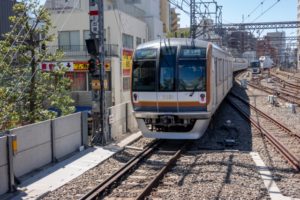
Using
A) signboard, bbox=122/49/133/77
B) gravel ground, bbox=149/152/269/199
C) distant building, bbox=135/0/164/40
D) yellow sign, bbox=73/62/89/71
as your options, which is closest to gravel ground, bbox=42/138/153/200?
gravel ground, bbox=149/152/269/199

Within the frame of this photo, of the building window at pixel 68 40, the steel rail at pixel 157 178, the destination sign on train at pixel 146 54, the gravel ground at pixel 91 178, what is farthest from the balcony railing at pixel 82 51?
the steel rail at pixel 157 178

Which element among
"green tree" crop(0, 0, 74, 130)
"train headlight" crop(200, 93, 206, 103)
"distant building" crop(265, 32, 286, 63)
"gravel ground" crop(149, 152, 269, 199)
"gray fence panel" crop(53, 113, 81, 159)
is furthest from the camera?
"distant building" crop(265, 32, 286, 63)

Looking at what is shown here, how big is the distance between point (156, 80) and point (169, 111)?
38.8 inches

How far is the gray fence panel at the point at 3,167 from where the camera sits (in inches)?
311

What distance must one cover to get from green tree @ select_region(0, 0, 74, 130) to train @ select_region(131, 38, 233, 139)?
17.8ft

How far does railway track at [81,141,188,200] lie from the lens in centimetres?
786

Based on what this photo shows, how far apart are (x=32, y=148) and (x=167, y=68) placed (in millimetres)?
4790

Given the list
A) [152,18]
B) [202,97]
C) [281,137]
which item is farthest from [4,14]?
[281,137]

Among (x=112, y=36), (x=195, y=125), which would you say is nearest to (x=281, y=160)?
(x=195, y=125)

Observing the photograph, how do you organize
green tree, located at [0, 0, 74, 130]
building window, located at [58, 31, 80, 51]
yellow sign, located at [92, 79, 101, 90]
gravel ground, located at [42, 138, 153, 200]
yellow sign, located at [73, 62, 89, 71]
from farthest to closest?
building window, located at [58, 31, 80, 51] → yellow sign, located at [73, 62, 89, 71] → green tree, located at [0, 0, 74, 130] → yellow sign, located at [92, 79, 101, 90] → gravel ground, located at [42, 138, 153, 200]

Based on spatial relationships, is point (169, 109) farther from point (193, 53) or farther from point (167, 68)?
point (193, 53)

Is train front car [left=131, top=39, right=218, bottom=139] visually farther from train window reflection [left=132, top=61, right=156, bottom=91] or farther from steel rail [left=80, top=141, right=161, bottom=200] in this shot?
steel rail [left=80, top=141, right=161, bottom=200]

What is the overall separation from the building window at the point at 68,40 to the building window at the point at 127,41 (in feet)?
12.0

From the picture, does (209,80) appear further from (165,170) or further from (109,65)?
(109,65)
